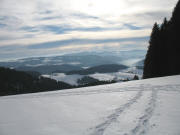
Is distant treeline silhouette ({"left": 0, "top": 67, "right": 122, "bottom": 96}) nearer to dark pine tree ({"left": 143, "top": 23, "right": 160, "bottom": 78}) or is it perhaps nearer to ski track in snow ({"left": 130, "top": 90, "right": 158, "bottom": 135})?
dark pine tree ({"left": 143, "top": 23, "right": 160, "bottom": 78})

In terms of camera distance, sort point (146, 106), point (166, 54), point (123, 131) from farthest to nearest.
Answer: point (166, 54)
point (146, 106)
point (123, 131)

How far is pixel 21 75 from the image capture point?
14088 cm

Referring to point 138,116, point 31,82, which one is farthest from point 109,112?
point 31,82

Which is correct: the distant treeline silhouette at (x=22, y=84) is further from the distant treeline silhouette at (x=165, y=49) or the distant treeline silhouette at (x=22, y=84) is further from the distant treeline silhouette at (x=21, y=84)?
the distant treeline silhouette at (x=165, y=49)

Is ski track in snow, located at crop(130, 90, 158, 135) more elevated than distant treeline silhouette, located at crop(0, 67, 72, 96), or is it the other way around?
ski track in snow, located at crop(130, 90, 158, 135)

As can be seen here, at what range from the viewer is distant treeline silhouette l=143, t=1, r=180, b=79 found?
2608 cm

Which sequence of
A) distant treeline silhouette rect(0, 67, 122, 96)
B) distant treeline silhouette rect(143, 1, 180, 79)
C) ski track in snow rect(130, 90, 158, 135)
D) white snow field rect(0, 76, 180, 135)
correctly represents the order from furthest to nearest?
distant treeline silhouette rect(0, 67, 122, 96) < distant treeline silhouette rect(143, 1, 180, 79) < white snow field rect(0, 76, 180, 135) < ski track in snow rect(130, 90, 158, 135)

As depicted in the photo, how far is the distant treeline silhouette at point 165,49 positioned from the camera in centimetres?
2608

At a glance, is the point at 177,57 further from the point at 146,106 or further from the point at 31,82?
the point at 31,82

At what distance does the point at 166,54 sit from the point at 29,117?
93.4ft

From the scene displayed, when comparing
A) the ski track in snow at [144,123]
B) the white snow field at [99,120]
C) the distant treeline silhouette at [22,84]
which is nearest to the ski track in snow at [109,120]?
the white snow field at [99,120]

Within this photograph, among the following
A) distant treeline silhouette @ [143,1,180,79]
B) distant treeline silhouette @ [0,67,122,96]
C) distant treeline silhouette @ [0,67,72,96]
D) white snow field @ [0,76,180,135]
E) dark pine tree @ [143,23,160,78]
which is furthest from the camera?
distant treeline silhouette @ [0,67,72,96]

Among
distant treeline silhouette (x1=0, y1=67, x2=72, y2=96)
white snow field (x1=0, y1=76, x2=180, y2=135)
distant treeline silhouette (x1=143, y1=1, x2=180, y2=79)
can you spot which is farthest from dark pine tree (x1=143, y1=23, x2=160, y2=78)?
distant treeline silhouette (x1=0, y1=67, x2=72, y2=96)

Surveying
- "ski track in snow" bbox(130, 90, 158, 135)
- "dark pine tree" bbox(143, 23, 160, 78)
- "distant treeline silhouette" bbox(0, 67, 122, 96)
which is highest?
"dark pine tree" bbox(143, 23, 160, 78)
